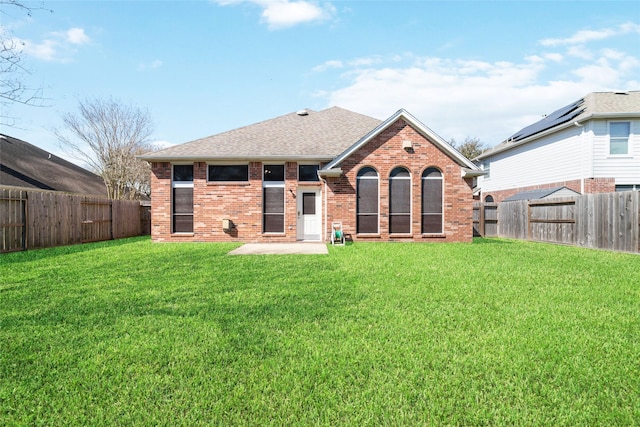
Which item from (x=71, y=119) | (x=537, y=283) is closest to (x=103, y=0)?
(x=537, y=283)

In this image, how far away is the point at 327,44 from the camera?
1182 cm

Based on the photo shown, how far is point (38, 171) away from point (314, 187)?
19.0 metres

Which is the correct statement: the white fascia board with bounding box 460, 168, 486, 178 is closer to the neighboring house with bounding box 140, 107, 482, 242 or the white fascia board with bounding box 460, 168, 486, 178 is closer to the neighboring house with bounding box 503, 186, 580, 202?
the neighboring house with bounding box 140, 107, 482, 242

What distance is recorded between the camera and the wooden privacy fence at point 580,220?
1025 centimetres

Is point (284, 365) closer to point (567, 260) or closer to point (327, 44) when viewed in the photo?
point (567, 260)

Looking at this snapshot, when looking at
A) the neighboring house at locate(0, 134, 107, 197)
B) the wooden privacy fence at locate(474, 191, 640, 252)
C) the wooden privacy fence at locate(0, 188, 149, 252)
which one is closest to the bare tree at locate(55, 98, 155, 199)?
the neighboring house at locate(0, 134, 107, 197)

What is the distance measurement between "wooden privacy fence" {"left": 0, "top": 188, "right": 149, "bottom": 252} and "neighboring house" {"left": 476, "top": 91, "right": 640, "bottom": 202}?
1712cm

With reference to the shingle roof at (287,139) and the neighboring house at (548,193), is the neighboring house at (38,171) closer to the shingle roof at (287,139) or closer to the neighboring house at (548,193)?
the shingle roof at (287,139)

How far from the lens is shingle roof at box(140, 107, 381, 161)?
13664 mm

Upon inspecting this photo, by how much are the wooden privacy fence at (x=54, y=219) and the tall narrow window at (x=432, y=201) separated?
13785mm

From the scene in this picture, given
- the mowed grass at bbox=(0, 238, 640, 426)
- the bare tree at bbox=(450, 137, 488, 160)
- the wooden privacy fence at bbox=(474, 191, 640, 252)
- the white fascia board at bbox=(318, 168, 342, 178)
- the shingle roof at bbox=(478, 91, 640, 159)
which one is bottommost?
the mowed grass at bbox=(0, 238, 640, 426)

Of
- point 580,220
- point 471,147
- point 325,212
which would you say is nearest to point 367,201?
point 325,212

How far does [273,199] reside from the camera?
1406 cm

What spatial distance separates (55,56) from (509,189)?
25.5 metres
